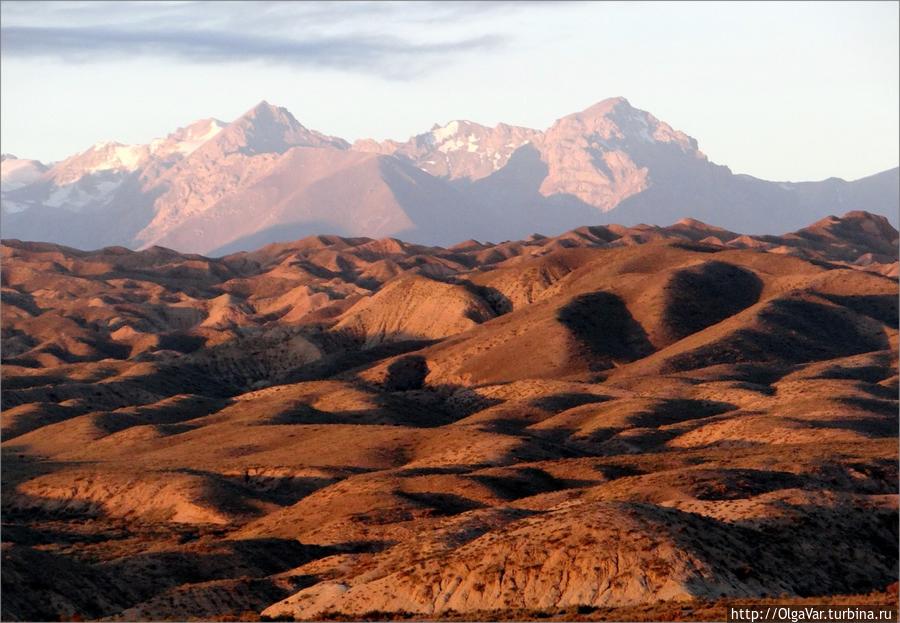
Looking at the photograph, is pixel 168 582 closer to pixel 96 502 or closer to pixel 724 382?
pixel 96 502

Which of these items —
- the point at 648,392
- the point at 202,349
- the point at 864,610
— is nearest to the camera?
the point at 864,610

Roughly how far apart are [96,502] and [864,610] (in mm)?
68001

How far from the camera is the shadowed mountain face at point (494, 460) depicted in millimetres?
55688

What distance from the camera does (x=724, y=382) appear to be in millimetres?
133500

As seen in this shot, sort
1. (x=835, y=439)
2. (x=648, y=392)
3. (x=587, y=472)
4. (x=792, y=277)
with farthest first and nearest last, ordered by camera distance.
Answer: (x=792, y=277) < (x=648, y=392) < (x=835, y=439) < (x=587, y=472)

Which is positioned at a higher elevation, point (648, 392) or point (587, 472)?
point (587, 472)

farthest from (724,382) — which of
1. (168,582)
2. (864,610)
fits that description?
(864,610)

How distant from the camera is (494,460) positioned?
4038 inches

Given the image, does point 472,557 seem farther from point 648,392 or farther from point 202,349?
point 202,349

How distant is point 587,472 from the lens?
9238 centimetres

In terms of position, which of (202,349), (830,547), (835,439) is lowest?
(202,349)

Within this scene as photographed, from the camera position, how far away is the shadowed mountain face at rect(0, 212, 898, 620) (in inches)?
2192

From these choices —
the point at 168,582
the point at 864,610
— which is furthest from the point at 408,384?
the point at 864,610

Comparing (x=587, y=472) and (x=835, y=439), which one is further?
(x=835, y=439)
